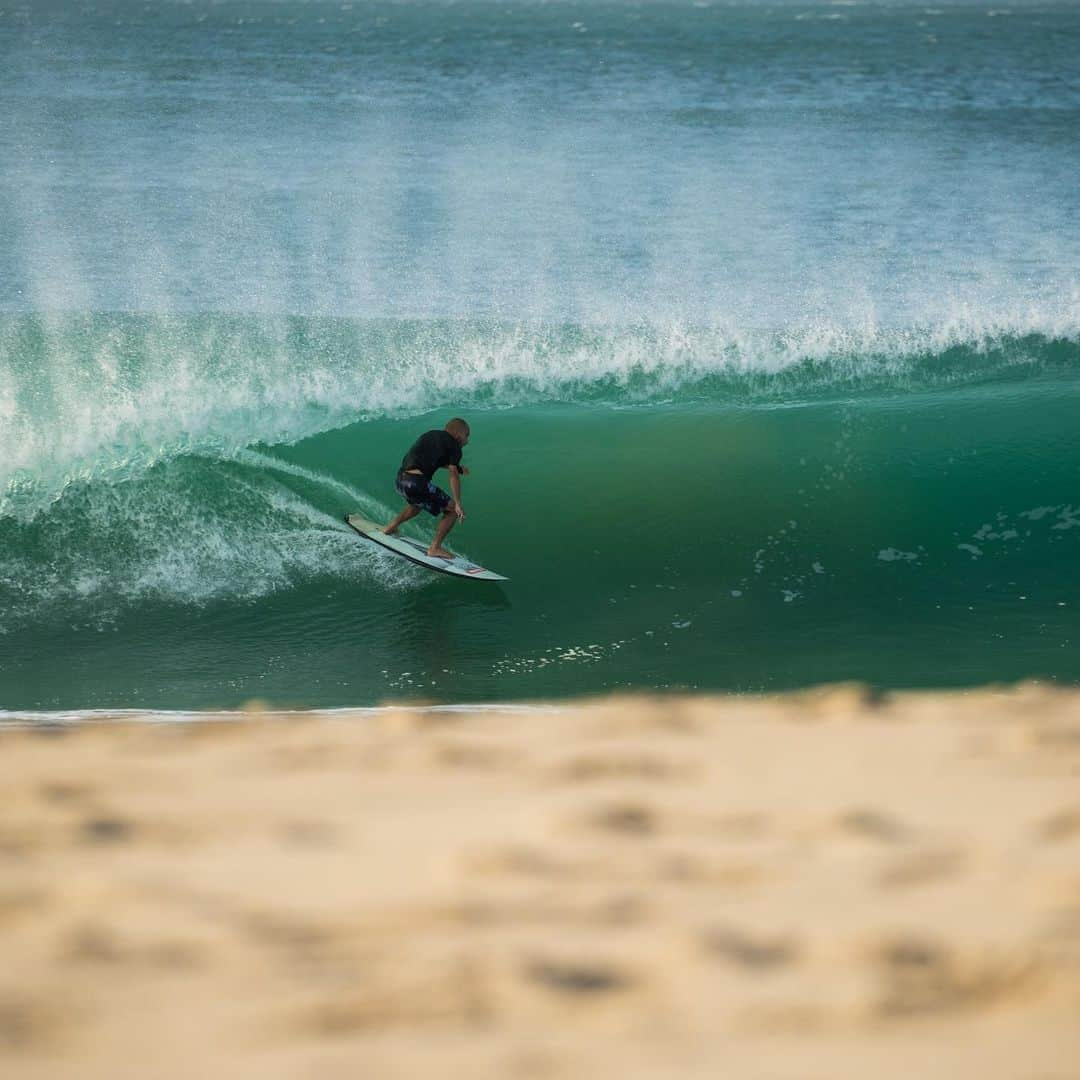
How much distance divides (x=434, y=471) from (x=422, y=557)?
571 mm

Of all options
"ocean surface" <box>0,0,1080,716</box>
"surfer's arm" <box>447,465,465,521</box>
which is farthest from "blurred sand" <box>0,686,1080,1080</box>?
"surfer's arm" <box>447,465,465,521</box>

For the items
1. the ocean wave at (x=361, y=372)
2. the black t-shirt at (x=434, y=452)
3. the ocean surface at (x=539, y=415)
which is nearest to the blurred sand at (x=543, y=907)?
the ocean surface at (x=539, y=415)

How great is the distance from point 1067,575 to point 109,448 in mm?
6930

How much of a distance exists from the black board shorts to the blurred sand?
3.22 metres

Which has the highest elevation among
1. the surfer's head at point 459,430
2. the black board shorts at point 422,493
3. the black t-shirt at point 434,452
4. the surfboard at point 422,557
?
the surfer's head at point 459,430

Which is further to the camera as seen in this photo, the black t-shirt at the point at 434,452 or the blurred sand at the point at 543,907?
the black t-shirt at the point at 434,452

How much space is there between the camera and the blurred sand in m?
3.03

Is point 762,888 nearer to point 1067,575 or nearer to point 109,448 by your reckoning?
point 1067,575

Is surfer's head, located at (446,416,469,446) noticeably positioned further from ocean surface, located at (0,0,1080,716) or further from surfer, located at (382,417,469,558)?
ocean surface, located at (0,0,1080,716)

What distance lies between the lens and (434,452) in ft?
27.4

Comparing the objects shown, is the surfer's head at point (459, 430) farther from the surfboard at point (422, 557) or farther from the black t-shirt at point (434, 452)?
the surfboard at point (422, 557)

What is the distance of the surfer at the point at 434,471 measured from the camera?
833 cm

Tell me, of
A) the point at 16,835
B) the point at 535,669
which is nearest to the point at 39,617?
the point at 535,669

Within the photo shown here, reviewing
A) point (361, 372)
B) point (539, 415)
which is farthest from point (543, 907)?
point (361, 372)
